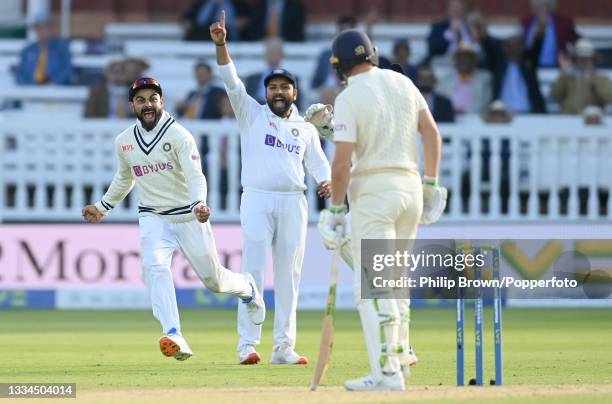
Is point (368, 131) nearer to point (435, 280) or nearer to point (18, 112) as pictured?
point (435, 280)

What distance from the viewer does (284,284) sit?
11492mm

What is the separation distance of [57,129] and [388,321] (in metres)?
10.6

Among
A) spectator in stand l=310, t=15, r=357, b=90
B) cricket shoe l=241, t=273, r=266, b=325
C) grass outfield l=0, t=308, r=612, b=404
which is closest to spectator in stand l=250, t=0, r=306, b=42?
spectator in stand l=310, t=15, r=357, b=90

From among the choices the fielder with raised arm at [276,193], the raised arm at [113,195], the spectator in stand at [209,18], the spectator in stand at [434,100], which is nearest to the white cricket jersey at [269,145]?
the fielder with raised arm at [276,193]

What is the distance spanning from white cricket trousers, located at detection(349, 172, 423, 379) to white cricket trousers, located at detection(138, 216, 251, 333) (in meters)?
2.19

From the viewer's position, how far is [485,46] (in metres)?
19.7

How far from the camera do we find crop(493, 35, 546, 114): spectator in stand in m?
19.5

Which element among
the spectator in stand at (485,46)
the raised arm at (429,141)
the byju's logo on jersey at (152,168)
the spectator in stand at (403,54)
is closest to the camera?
the raised arm at (429,141)

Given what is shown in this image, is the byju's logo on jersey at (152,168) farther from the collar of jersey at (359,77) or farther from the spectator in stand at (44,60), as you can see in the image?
the spectator in stand at (44,60)

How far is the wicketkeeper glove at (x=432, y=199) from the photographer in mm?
9164

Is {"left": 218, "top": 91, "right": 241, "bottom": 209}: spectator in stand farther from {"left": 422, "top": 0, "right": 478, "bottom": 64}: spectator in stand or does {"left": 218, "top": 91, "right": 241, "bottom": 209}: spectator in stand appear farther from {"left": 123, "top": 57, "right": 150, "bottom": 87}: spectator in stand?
{"left": 422, "top": 0, "right": 478, "bottom": 64}: spectator in stand

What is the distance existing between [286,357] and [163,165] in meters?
1.54

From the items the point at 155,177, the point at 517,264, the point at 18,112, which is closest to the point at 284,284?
the point at 155,177

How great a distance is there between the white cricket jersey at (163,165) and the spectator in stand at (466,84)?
28.6 feet
